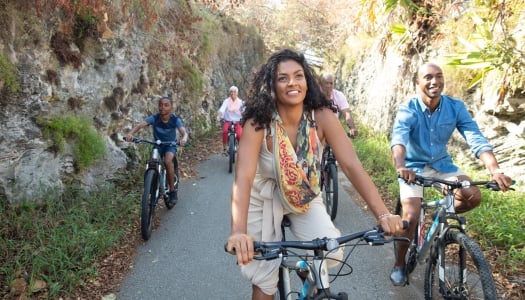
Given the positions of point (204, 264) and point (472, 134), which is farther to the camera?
point (204, 264)

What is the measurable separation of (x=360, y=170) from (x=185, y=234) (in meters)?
3.62

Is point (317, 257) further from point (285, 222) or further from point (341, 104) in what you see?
point (341, 104)

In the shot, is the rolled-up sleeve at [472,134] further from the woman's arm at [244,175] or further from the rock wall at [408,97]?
the rock wall at [408,97]

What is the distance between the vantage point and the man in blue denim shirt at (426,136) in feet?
12.2

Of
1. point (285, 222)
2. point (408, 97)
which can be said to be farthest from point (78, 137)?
point (408, 97)

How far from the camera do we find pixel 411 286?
413cm

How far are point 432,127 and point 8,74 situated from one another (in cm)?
475

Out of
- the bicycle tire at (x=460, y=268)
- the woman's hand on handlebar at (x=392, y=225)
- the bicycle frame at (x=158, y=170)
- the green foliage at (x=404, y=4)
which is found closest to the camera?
the woman's hand on handlebar at (x=392, y=225)

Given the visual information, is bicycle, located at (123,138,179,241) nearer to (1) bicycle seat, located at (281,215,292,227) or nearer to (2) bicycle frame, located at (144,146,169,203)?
(2) bicycle frame, located at (144,146,169,203)

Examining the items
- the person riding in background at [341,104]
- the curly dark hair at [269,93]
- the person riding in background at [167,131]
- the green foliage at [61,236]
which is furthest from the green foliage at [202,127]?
the curly dark hair at [269,93]

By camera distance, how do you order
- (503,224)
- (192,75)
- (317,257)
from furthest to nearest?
(192,75)
(503,224)
(317,257)

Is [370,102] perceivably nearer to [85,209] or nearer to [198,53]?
[198,53]

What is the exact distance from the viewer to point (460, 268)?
3.10 metres

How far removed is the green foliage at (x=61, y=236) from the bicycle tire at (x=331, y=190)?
293 centimetres
